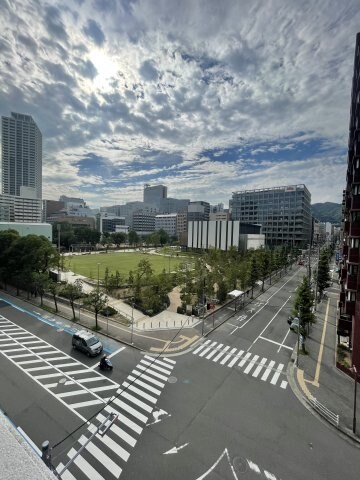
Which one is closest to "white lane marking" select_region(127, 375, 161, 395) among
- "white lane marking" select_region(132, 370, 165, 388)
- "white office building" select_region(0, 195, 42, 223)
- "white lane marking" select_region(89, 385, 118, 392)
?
"white lane marking" select_region(132, 370, 165, 388)

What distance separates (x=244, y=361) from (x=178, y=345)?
7.41 m

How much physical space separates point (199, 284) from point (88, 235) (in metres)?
120

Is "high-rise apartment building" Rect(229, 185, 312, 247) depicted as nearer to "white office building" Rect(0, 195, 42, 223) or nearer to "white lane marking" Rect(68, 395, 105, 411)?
"white lane marking" Rect(68, 395, 105, 411)

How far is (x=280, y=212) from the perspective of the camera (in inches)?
5989

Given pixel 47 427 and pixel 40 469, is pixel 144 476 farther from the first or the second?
pixel 40 469

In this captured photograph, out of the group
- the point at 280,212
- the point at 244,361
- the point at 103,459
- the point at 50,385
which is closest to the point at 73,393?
the point at 50,385

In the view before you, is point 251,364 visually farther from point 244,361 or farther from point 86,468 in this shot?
point 86,468

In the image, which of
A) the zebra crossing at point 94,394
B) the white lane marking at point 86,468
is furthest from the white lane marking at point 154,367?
the white lane marking at point 86,468

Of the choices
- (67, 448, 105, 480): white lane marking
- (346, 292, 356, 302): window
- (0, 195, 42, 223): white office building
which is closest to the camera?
(67, 448, 105, 480): white lane marking

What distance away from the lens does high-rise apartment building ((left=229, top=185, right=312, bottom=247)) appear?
14488cm

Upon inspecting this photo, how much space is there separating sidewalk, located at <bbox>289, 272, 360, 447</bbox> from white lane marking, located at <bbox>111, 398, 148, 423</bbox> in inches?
513

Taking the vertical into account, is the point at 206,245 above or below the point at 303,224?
below

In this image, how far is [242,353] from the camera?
26016 mm

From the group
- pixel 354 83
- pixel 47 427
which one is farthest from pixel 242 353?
pixel 354 83
